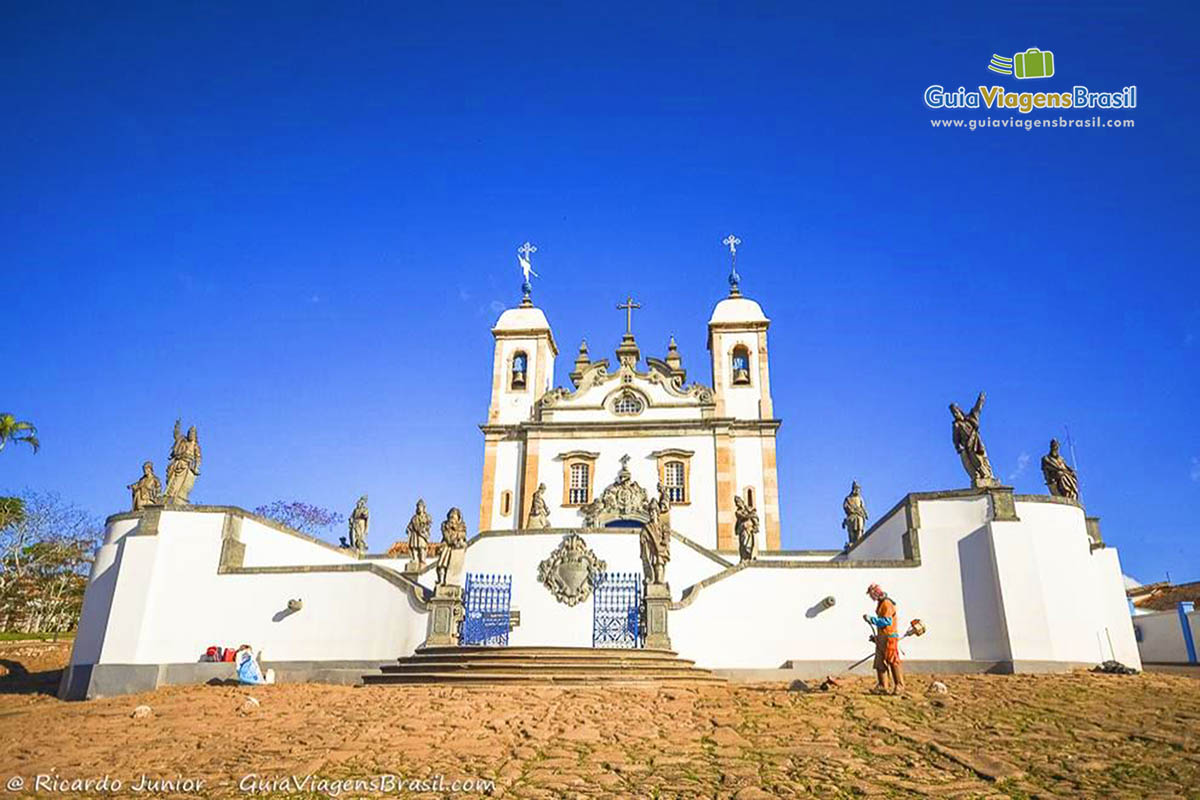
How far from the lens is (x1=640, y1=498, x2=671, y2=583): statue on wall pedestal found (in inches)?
619

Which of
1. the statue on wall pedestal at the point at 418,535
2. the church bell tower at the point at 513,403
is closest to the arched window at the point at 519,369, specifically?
the church bell tower at the point at 513,403

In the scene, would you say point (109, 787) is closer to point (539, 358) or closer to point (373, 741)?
point (373, 741)

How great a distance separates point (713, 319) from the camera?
1315 inches

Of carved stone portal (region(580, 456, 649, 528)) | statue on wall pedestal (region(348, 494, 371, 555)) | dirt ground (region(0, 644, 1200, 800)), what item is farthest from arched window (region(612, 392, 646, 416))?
dirt ground (region(0, 644, 1200, 800))

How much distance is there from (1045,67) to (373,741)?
1619cm

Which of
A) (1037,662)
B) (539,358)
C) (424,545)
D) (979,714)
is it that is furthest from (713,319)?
(979,714)

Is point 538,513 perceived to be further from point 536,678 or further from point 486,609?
point 536,678

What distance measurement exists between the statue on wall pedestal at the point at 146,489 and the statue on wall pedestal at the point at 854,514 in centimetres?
1918

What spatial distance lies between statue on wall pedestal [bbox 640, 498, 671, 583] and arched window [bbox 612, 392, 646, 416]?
47.8 feet

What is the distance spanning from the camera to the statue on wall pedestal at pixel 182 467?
670 inches

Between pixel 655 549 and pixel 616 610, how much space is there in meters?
2.33

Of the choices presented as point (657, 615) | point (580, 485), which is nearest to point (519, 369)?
point (580, 485)

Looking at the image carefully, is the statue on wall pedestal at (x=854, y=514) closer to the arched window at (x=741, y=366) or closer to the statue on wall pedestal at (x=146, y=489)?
the arched window at (x=741, y=366)

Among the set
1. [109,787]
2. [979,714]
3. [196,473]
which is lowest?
[109,787]
